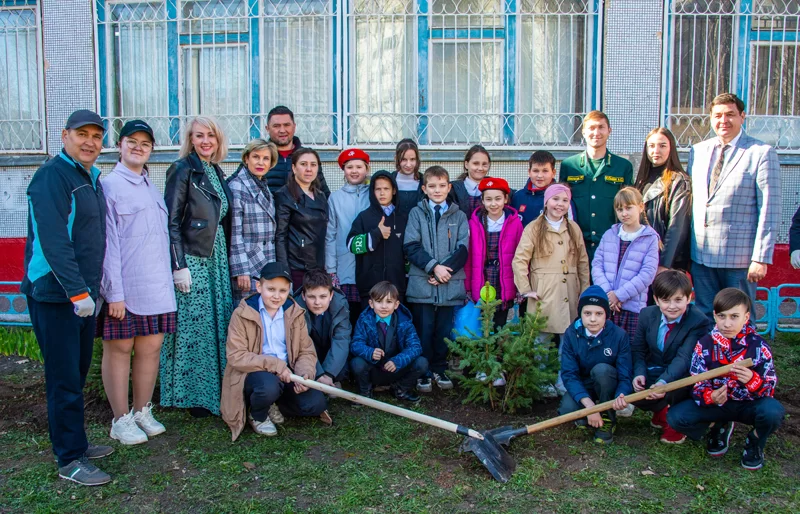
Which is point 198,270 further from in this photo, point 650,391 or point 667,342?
point 667,342

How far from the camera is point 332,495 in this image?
10.6ft

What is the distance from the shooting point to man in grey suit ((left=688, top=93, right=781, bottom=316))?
168 inches

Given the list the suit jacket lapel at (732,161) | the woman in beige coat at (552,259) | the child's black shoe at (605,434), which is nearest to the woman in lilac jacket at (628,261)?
the woman in beige coat at (552,259)

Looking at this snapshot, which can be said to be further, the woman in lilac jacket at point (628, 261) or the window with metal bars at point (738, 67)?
the window with metal bars at point (738, 67)

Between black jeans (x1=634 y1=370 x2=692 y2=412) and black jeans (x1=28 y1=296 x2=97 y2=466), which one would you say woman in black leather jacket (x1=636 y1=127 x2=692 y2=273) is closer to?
black jeans (x1=634 y1=370 x2=692 y2=412)

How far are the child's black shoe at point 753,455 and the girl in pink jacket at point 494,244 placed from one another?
1.76 meters

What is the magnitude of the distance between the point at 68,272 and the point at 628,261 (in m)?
3.37

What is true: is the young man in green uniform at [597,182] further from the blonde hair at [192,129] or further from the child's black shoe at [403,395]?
the blonde hair at [192,129]

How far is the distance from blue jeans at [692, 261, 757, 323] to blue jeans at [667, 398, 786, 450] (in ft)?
3.19

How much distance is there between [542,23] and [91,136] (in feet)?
16.1

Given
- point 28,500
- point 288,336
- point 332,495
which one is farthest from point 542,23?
point 28,500

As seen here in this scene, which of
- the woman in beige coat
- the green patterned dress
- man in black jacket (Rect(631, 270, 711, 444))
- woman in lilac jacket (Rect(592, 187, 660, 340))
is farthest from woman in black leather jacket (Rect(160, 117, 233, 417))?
man in black jacket (Rect(631, 270, 711, 444))

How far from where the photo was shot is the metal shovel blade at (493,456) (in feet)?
11.0

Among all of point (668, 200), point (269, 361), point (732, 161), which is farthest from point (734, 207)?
point (269, 361)
